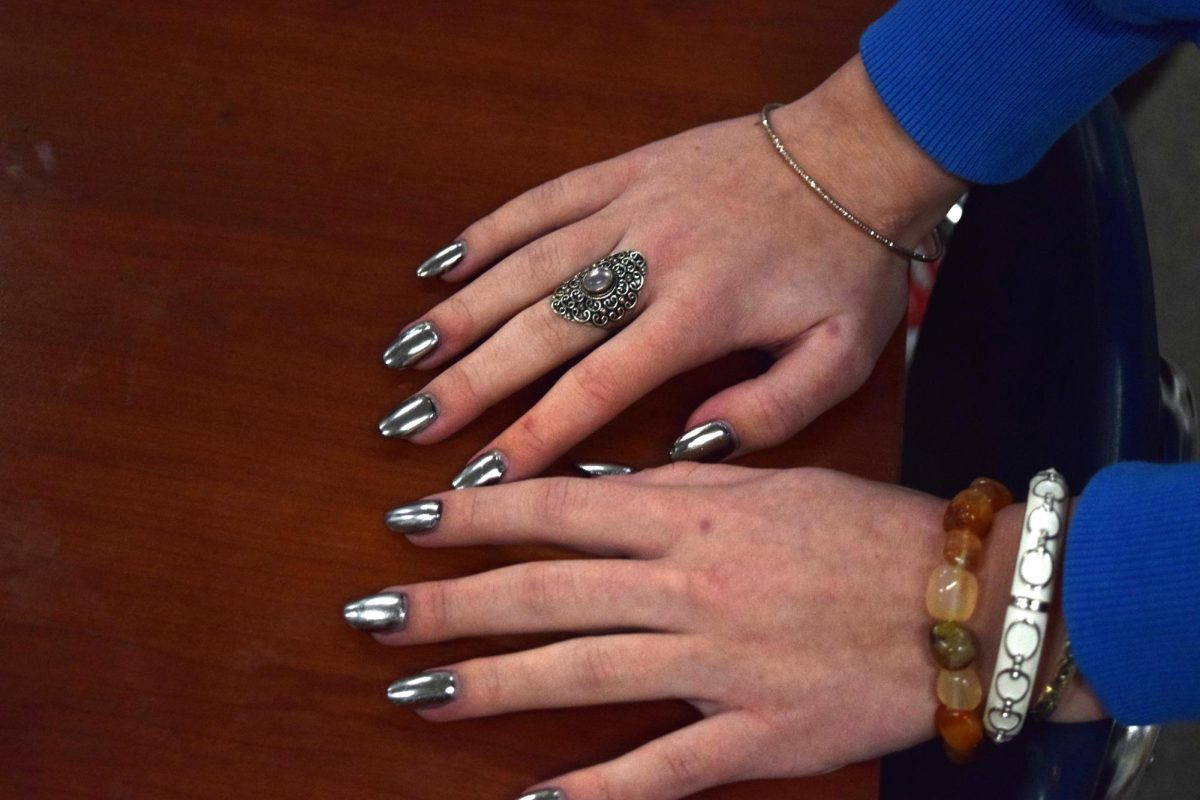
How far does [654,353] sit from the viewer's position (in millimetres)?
680

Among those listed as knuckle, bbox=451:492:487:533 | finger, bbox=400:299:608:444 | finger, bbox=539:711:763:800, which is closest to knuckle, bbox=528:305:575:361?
finger, bbox=400:299:608:444

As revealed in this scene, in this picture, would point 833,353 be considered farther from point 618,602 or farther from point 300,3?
point 300,3

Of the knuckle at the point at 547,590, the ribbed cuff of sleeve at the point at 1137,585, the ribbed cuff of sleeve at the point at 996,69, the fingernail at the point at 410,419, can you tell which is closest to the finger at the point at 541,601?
the knuckle at the point at 547,590

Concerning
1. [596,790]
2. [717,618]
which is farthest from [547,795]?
[717,618]

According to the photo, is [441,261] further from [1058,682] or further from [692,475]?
[1058,682]

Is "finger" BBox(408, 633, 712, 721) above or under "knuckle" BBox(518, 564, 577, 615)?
under

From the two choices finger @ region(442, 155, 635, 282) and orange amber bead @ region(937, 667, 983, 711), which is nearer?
orange amber bead @ region(937, 667, 983, 711)

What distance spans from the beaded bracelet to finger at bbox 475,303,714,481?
195 mm

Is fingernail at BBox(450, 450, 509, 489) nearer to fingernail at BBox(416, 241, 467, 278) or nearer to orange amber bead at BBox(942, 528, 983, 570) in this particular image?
fingernail at BBox(416, 241, 467, 278)

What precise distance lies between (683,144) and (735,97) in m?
0.10

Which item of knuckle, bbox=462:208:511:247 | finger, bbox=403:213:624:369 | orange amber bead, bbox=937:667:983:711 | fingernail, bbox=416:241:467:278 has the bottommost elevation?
orange amber bead, bbox=937:667:983:711

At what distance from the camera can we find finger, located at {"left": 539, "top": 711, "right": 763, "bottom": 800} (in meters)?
0.58

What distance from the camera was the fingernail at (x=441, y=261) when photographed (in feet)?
2.39

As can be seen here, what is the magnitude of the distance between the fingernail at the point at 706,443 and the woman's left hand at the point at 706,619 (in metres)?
0.04
